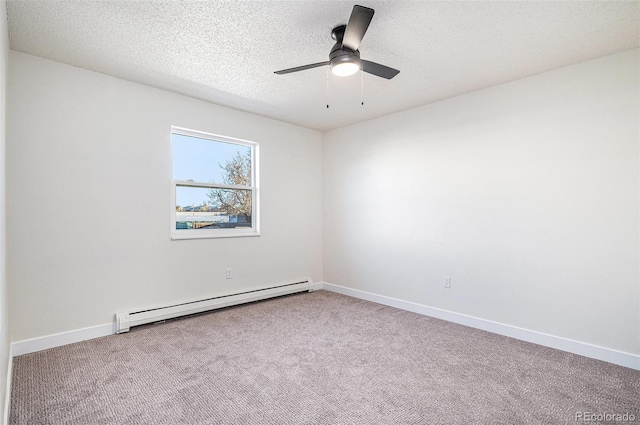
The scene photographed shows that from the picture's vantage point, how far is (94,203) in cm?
301

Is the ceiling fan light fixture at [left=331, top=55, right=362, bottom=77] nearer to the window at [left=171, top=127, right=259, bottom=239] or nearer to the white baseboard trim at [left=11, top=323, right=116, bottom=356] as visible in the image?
the window at [left=171, top=127, right=259, bottom=239]

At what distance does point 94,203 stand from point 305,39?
7.90 feet

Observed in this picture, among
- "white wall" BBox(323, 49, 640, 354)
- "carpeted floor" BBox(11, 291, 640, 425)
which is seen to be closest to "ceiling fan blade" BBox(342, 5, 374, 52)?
"white wall" BBox(323, 49, 640, 354)

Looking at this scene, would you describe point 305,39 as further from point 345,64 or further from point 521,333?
point 521,333

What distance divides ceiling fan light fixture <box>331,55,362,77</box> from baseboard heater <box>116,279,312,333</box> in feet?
9.39

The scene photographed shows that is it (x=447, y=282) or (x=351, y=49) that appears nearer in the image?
(x=351, y=49)

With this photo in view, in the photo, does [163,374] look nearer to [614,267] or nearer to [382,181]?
[382,181]

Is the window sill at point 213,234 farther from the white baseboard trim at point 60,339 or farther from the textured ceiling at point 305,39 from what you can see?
the textured ceiling at point 305,39

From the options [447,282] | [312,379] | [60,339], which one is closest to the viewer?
[312,379]

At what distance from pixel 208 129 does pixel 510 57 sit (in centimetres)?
313

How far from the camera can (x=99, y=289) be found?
304 cm

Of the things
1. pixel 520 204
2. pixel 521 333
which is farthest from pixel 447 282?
pixel 520 204

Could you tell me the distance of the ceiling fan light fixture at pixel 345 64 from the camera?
2.18m

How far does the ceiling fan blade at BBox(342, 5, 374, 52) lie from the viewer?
5.82 feet
